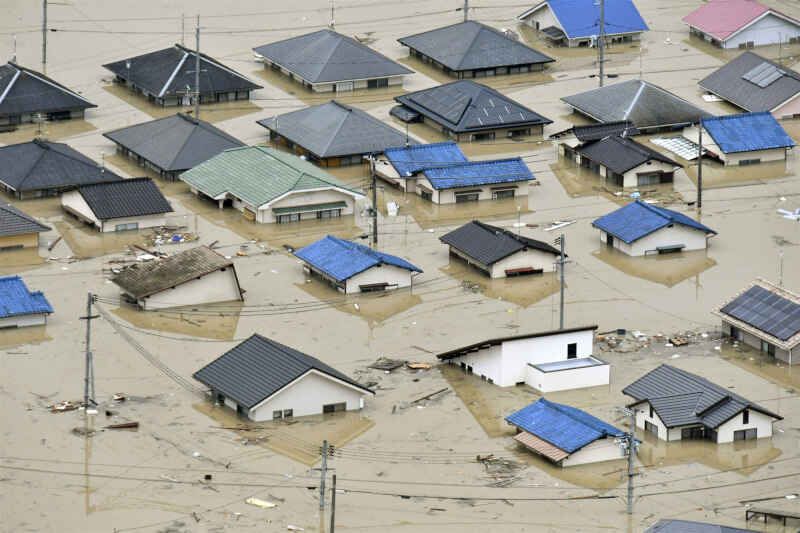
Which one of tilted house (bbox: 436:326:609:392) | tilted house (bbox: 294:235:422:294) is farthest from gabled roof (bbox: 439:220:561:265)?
tilted house (bbox: 436:326:609:392)

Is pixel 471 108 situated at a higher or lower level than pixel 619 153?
higher

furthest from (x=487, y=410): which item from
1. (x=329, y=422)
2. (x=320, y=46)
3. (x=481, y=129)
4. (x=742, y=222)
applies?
(x=320, y=46)

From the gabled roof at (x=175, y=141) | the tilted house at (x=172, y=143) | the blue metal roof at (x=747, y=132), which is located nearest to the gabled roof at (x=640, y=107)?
the blue metal roof at (x=747, y=132)

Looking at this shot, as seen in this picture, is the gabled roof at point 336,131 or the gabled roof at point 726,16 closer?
the gabled roof at point 336,131

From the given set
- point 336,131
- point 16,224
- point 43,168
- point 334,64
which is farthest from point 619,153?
Answer: point 16,224

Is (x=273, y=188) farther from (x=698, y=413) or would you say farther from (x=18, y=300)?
(x=698, y=413)

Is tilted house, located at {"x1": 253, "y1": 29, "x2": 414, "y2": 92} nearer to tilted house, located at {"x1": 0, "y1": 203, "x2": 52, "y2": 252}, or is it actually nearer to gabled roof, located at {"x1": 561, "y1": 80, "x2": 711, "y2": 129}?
gabled roof, located at {"x1": 561, "y1": 80, "x2": 711, "y2": 129}

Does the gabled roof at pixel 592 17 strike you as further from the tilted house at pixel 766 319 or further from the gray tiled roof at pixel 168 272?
the gray tiled roof at pixel 168 272

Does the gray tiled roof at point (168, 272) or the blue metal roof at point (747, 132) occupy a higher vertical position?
the gray tiled roof at point (168, 272)
